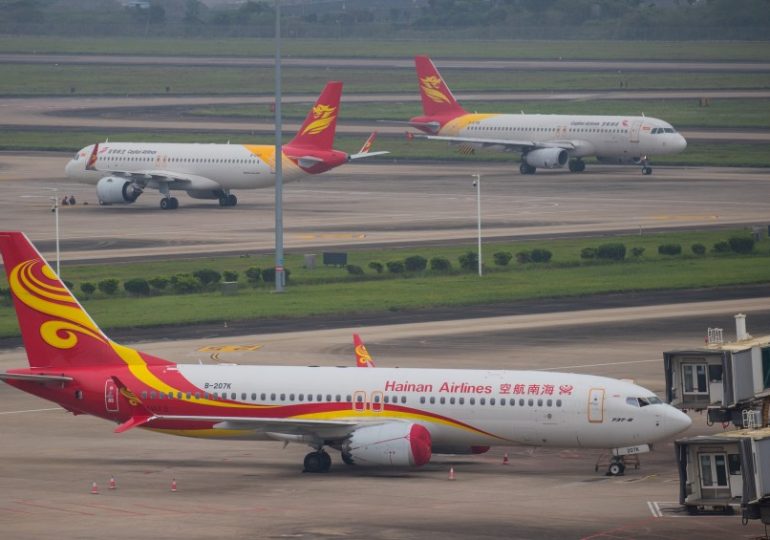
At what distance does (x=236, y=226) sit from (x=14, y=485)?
224ft

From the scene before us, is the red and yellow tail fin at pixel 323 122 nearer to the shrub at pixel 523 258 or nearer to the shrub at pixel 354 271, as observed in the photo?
the shrub at pixel 523 258

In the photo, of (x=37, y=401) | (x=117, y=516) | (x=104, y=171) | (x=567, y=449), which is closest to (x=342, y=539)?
(x=117, y=516)

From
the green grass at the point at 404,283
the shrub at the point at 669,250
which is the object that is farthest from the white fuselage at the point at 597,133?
the shrub at the point at 669,250

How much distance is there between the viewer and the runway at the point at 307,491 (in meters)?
46.4

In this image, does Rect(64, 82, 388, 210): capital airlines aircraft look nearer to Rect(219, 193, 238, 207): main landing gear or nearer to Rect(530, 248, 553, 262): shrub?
Rect(219, 193, 238, 207): main landing gear

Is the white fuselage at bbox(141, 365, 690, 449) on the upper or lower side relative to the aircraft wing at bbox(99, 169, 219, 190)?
lower

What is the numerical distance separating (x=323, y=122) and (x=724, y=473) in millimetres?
88725

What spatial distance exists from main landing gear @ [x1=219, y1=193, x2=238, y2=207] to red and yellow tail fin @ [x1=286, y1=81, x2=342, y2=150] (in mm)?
7076

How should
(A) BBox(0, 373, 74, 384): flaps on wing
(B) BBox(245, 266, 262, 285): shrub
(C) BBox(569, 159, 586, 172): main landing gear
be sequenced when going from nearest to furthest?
1. (A) BBox(0, 373, 74, 384): flaps on wing
2. (B) BBox(245, 266, 262, 285): shrub
3. (C) BBox(569, 159, 586, 172): main landing gear

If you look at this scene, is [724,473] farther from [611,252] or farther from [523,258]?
[611,252]

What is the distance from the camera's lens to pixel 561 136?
6280 inches

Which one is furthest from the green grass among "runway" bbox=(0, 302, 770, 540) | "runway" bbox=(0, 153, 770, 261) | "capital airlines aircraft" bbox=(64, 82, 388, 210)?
"capital airlines aircraft" bbox=(64, 82, 388, 210)

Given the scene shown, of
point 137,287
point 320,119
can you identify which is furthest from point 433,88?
point 137,287

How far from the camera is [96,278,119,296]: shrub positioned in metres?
91.2
